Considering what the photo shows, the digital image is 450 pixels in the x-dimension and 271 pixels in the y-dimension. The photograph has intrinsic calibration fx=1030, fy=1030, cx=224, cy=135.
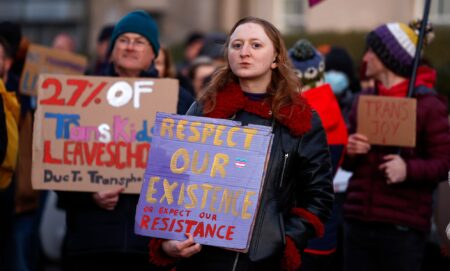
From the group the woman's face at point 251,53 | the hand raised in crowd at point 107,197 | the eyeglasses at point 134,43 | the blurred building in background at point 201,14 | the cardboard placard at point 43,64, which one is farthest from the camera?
the blurred building in background at point 201,14

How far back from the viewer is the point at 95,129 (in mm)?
5668

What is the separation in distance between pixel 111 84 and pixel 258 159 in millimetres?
1548

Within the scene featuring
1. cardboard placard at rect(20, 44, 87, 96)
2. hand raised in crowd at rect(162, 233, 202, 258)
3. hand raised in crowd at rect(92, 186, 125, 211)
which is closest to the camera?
hand raised in crowd at rect(162, 233, 202, 258)

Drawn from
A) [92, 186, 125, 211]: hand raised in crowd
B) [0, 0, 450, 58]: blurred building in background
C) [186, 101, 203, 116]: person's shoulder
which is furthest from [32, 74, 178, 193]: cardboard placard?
[0, 0, 450, 58]: blurred building in background

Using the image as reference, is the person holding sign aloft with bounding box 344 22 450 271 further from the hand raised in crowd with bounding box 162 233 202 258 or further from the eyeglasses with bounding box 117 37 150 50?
the hand raised in crowd with bounding box 162 233 202 258

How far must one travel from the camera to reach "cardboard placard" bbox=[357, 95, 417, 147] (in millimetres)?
5852

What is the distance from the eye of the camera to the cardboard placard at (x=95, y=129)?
5.64 meters

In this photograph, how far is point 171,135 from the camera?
4.50 m

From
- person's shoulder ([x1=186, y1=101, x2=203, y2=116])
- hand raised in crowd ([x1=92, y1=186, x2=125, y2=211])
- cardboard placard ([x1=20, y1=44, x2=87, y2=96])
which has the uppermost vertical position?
person's shoulder ([x1=186, y1=101, x2=203, y2=116])

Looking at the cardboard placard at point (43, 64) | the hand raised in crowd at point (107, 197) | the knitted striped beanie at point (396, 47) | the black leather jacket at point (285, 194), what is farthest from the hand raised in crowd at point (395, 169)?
the cardboard placard at point (43, 64)

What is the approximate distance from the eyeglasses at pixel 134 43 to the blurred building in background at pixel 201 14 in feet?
39.5

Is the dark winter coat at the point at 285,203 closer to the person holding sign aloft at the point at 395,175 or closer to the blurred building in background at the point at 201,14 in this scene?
the person holding sign aloft at the point at 395,175

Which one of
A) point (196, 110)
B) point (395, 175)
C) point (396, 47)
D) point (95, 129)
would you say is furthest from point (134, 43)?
point (395, 175)

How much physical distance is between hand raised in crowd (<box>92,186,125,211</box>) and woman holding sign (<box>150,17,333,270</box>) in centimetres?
100
